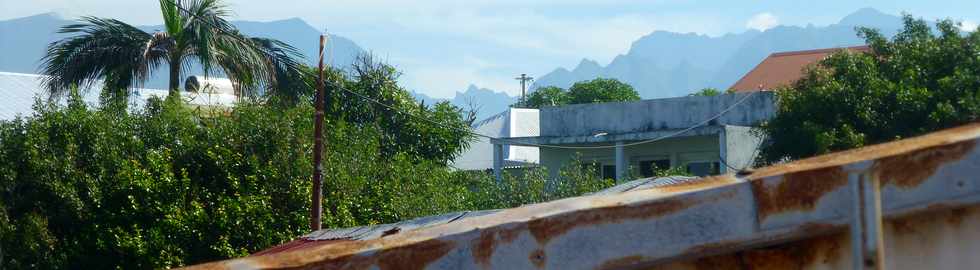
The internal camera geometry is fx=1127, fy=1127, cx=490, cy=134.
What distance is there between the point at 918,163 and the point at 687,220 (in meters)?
0.63

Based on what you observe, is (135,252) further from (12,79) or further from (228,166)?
(12,79)

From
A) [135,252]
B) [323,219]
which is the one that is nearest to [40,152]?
[135,252]

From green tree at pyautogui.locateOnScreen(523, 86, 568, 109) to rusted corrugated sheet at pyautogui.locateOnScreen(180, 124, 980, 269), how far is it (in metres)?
51.2

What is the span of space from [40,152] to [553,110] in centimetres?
1247

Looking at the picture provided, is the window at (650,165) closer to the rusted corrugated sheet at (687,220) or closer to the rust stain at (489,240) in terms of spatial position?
the rusted corrugated sheet at (687,220)

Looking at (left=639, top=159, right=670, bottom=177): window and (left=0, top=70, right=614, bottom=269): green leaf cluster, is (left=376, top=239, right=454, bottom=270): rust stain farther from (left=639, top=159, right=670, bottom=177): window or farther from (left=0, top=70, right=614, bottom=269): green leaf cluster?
(left=639, top=159, right=670, bottom=177): window

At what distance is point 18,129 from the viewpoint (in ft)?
56.8

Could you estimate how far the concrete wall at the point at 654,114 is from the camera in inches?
917

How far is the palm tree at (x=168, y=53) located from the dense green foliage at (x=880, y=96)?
8.53m

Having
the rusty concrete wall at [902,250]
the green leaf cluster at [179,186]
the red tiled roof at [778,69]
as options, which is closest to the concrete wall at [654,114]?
the green leaf cluster at [179,186]

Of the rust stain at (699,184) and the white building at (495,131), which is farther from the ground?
the rust stain at (699,184)

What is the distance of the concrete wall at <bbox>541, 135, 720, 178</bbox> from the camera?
77.6 feet

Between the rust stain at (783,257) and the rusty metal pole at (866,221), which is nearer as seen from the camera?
the rusty metal pole at (866,221)

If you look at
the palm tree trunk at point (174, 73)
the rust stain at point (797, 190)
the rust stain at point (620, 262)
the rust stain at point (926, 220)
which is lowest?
the rust stain at point (620, 262)
